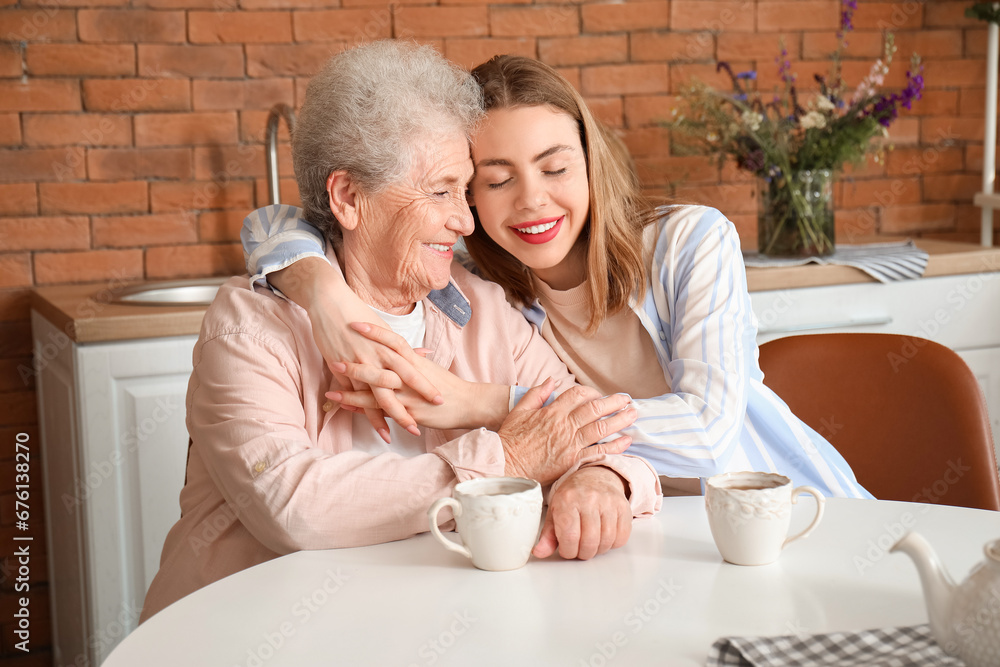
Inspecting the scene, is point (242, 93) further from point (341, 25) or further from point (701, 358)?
point (701, 358)

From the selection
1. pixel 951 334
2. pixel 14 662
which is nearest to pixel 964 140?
pixel 951 334

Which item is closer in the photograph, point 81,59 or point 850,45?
point 81,59

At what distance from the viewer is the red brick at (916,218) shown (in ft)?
9.99

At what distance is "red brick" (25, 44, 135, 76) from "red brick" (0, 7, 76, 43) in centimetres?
2

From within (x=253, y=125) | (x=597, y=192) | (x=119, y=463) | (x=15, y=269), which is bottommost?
(x=119, y=463)

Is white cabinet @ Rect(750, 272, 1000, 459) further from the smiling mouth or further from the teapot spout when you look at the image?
the teapot spout

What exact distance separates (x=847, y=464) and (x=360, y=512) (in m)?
0.86

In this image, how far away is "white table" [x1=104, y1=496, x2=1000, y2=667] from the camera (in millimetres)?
793

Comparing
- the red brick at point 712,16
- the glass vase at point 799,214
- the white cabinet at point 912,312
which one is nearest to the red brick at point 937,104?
the red brick at point 712,16

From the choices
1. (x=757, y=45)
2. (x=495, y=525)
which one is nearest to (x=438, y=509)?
(x=495, y=525)

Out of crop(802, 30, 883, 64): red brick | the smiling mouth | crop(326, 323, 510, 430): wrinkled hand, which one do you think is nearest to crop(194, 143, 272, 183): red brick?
the smiling mouth

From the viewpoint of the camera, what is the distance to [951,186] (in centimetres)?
307

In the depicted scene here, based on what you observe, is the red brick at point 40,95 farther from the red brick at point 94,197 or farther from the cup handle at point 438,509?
the cup handle at point 438,509

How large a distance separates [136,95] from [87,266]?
448mm
